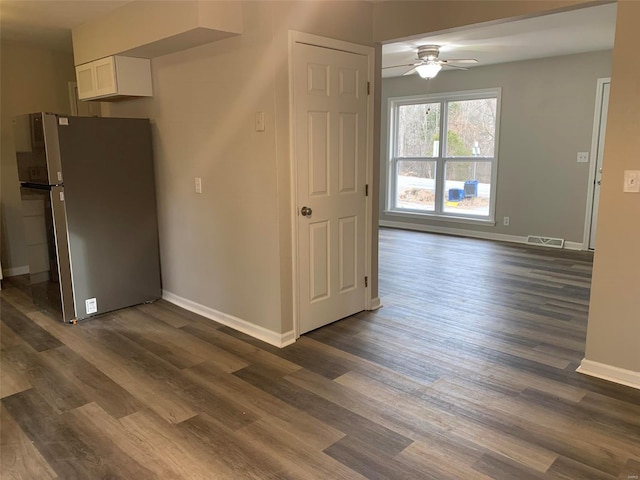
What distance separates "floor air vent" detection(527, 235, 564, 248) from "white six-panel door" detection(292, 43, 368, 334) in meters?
3.71

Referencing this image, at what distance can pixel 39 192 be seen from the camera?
11.8 ft

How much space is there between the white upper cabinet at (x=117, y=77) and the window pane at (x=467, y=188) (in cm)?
480

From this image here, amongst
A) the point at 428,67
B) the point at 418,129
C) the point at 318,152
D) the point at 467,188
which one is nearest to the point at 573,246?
the point at 467,188

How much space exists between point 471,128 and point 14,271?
6171 millimetres

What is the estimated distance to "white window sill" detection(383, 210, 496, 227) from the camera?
22.6 feet

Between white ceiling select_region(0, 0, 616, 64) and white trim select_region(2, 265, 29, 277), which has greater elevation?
white ceiling select_region(0, 0, 616, 64)

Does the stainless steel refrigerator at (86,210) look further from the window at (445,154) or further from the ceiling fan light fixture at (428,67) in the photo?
the window at (445,154)

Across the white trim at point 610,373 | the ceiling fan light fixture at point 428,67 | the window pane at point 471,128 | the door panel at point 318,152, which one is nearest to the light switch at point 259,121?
the door panel at point 318,152

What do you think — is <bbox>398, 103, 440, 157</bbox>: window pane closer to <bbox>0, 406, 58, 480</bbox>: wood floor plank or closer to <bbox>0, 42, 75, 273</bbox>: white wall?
<bbox>0, 42, 75, 273</bbox>: white wall

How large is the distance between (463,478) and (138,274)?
10.1 ft

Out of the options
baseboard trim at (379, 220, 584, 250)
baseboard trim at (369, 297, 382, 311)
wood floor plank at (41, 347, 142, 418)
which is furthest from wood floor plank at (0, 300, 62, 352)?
baseboard trim at (379, 220, 584, 250)

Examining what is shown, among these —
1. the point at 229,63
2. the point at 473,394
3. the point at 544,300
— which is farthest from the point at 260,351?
the point at 544,300

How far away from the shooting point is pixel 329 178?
11.0ft

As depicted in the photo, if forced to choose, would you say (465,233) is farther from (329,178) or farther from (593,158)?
(329,178)
